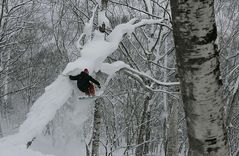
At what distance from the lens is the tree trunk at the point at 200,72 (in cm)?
190

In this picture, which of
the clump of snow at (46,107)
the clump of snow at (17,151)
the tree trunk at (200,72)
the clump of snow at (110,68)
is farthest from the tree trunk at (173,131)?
the tree trunk at (200,72)

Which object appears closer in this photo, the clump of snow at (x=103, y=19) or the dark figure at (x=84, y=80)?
the dark figure at (x=84, y=80)

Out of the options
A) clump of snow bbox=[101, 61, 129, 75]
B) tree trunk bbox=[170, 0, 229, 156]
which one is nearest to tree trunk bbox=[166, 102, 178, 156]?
clump of snow bbox=[101, 61, 129, 75]

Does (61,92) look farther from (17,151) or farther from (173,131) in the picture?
(173,131)

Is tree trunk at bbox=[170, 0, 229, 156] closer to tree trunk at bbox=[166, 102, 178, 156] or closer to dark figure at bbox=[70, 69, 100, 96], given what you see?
dark figure at bbox=[70, 69, 100, 96]

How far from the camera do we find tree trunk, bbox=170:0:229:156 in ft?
6.23

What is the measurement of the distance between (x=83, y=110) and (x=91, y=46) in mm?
941

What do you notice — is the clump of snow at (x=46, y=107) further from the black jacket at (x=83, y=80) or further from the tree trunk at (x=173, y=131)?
the tree trunk at (x=173, y=131)

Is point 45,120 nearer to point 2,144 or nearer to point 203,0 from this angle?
point 2,144

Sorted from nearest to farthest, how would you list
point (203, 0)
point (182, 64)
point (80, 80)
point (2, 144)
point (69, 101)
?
point (203, 0)
point (182, 64)
point (2, 144)
point (80, 80)
point (69, 101)

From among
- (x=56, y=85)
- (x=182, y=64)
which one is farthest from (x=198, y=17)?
(x=56, y=85)

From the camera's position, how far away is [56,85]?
5.21 m

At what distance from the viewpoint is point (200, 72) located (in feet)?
6.45

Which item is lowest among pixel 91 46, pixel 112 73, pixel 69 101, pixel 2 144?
pixel 2 144
